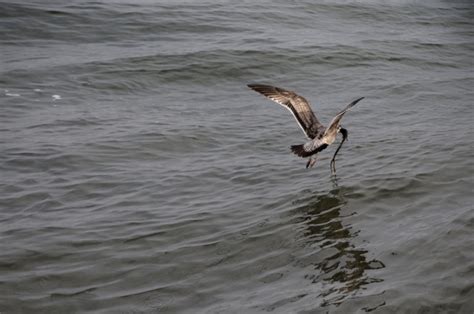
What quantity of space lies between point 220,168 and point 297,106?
4.30ft

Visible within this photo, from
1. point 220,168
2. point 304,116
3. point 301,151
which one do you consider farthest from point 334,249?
point 220,168

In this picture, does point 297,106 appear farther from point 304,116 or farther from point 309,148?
point 309,148

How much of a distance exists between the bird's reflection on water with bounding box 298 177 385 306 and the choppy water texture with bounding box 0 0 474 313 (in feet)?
0.08

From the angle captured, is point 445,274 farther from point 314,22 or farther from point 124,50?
point 314,22

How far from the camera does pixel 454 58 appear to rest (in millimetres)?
15172

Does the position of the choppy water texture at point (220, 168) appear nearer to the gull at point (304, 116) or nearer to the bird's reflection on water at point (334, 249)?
the bird's reflection on water at point (334, 249)

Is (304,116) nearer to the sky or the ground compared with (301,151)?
nearer to the sky

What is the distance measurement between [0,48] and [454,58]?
30.8ft

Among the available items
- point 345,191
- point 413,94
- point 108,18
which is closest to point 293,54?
point 413,94

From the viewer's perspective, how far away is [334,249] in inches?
256

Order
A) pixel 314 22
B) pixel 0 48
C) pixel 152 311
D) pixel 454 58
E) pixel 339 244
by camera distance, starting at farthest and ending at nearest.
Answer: pixel 314 22
pixel 454 58
pixel 0 48
pixel 339 244
pixel 152 311

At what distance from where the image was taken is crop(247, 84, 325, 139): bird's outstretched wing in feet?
27.4

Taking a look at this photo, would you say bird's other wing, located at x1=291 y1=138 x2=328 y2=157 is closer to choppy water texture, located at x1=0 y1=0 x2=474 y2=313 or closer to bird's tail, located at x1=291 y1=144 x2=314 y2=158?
bird's tail, located at x1=291 y1=144 x2=314 y2=158

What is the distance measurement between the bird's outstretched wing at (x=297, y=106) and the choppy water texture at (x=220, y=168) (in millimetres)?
630
